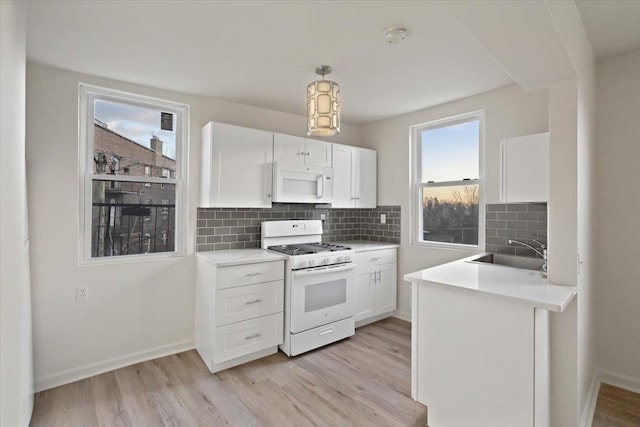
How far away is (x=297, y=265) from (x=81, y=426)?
1.81 metres

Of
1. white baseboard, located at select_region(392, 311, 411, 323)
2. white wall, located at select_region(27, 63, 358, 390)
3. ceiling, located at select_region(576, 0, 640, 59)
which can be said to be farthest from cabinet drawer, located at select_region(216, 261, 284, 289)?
ceiling, located at select_region(576, 0, 640, 59)

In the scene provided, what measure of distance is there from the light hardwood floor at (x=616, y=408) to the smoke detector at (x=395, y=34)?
2721mm

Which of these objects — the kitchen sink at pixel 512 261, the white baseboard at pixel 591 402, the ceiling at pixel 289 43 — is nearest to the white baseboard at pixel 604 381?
the white baseboard at pixel 591 402

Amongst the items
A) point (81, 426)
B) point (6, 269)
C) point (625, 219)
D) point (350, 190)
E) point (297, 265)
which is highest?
point (350, 190)

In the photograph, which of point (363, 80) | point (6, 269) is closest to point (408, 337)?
point (363, 80)

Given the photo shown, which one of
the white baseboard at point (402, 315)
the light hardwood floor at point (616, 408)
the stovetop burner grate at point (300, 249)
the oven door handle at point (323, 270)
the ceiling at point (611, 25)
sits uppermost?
the ceiling at point (611, 25)

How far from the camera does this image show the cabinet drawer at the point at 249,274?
2664mm

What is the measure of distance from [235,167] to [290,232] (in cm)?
97

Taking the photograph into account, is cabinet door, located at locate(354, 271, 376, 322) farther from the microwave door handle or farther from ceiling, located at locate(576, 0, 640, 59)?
ceiling, located at locate(576, 0, 640, 59)

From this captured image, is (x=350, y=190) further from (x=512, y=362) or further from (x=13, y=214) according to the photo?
(x=13, y=214)

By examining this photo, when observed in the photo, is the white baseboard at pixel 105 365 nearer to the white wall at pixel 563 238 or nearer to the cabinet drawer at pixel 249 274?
the cabinet drawer at pixel 249 274

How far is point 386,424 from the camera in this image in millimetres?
2008

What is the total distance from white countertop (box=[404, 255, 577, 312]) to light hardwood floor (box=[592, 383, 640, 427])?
3.29ft

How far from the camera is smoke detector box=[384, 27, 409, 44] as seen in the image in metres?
1.97
